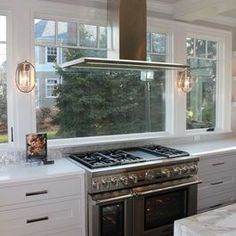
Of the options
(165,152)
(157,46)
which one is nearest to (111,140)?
(165,152)

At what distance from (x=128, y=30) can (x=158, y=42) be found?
104 centimetres

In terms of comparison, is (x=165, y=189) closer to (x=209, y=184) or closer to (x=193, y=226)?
(x=209, y=184)

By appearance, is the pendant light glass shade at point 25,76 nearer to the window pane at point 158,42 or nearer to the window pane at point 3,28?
the window pane at point 3,28

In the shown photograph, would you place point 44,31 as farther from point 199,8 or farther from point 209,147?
point 209,147

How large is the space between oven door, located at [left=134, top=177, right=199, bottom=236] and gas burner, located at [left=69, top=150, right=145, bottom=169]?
29 cm

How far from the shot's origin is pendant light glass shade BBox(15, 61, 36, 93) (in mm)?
2750

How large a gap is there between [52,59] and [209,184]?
2.22 m

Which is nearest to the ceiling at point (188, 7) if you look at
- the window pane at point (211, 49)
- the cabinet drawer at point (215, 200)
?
the window pane at point (211, 49)

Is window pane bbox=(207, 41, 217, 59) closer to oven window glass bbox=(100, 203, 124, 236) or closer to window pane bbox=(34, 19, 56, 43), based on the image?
window pane bbox=(34, 19, 56, 43)

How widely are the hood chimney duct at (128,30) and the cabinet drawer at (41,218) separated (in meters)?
1.40

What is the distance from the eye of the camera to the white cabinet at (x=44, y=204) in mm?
2238

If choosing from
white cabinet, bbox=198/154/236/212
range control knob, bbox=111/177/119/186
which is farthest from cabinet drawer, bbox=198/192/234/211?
range control knob, bbox=111/177/119/186

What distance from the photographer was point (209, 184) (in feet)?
11.1

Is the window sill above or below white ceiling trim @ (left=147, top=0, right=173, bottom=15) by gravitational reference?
below
